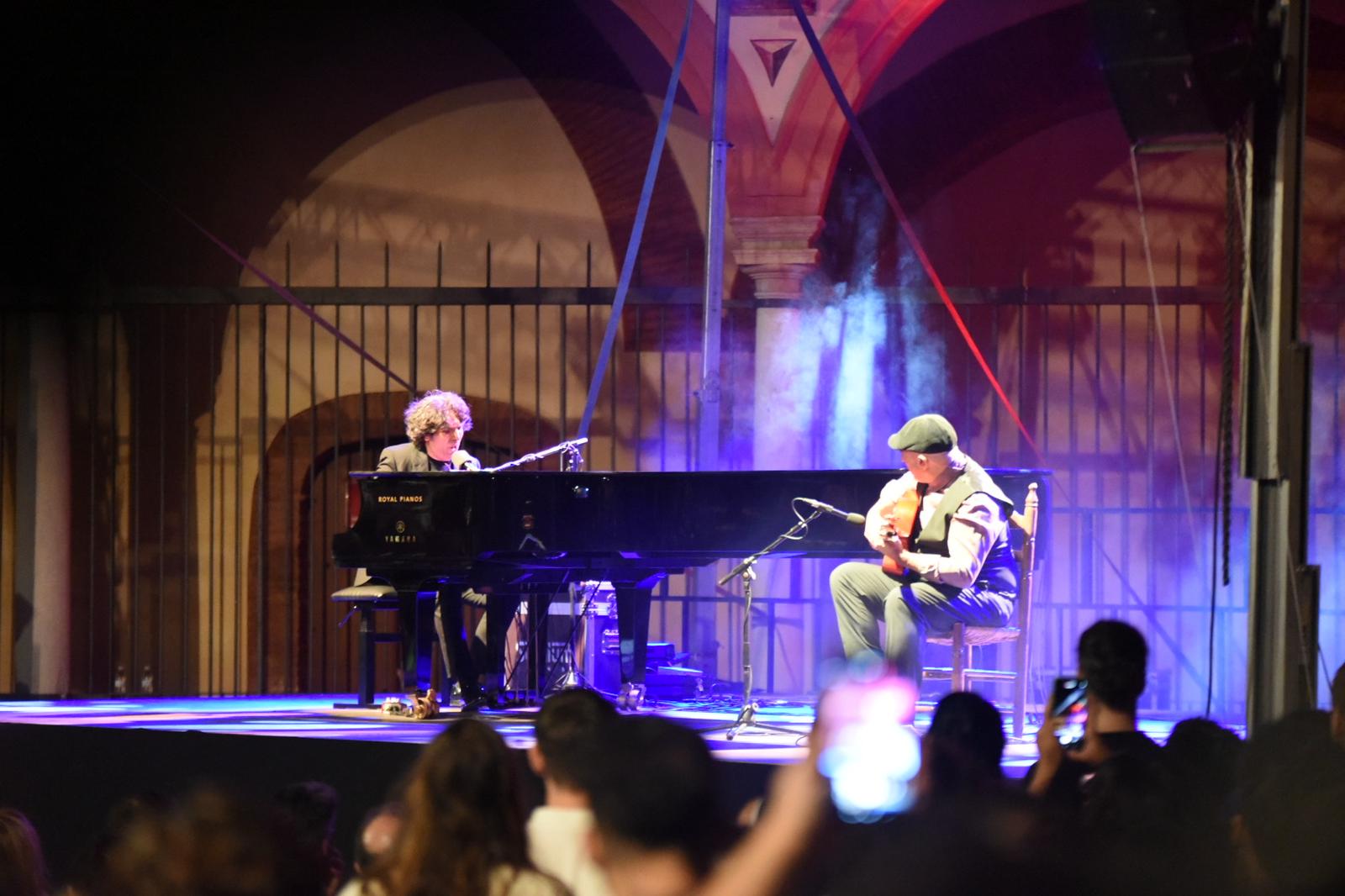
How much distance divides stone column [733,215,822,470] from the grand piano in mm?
2340

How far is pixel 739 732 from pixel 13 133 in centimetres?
623

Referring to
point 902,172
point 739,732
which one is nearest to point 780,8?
point 902,172

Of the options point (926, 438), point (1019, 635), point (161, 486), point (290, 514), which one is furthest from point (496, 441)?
point (1019, 635)

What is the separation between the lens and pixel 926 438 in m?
5.79

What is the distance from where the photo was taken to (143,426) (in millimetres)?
9578

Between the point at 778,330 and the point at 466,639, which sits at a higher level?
the point at 778,330

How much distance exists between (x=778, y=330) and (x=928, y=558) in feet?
10.1

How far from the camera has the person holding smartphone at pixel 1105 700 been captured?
3.00 m

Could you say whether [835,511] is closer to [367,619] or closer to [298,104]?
[367,619]

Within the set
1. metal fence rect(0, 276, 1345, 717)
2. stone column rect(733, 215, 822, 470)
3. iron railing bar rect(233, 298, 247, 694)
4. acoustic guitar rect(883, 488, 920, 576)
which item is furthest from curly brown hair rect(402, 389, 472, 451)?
iron railing bar rect(233, 298, 247, 694)

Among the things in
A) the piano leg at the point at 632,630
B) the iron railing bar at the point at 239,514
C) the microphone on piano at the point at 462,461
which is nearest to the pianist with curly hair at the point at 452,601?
the microphone on piano at the point at 462,461

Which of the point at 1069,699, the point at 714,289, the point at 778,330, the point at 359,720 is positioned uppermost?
the point at 714,289

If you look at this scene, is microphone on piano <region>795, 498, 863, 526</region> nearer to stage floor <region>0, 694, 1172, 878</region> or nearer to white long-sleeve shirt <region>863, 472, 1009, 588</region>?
white long-sleeve shirt <region>863, 472, 1009, 588</region>

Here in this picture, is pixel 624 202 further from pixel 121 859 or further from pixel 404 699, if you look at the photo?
pixel 121 859
